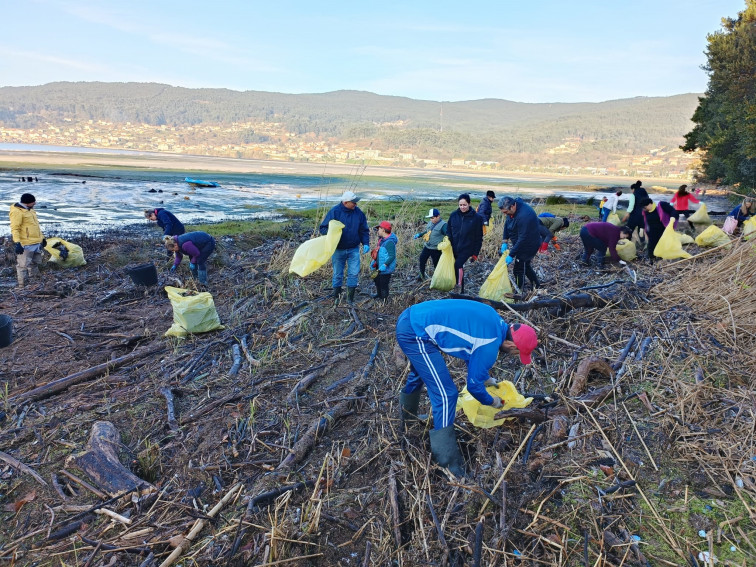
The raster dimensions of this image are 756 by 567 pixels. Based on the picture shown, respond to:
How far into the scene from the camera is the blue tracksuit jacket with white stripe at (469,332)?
288 cm

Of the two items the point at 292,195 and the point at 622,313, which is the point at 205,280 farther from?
the point at 292,195

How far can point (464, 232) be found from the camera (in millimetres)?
6355

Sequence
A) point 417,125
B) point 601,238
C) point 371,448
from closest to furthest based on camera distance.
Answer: point 371,448 < point 601,238 < point 417,125

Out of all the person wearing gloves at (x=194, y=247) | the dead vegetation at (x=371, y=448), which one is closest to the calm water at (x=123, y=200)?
the person wearing gloves at (x=194, y=247)

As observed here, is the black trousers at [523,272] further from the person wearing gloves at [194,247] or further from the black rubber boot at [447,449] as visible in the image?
the person wearing gloves at [194,247]

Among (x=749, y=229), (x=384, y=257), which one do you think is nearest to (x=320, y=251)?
(x=384, y=257)

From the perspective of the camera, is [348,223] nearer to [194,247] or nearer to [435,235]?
[435,235]

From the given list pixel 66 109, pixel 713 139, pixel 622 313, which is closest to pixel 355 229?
pixel 622 313

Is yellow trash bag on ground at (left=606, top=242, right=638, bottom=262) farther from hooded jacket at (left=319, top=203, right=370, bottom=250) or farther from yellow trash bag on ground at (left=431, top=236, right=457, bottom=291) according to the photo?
hooded jacket at (left=319, top=203, right=370, bottom=250)

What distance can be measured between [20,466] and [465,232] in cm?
524

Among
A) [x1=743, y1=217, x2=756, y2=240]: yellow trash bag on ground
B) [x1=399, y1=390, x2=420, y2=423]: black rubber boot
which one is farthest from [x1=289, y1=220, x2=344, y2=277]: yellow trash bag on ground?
[x1=743, y1=217, x2=756, y2=240]: yellow trash bag on ground

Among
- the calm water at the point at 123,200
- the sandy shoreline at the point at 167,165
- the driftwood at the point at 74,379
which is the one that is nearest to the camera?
the driftwood at the point at 74,379

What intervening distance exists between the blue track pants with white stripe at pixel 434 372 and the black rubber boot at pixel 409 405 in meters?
0.46

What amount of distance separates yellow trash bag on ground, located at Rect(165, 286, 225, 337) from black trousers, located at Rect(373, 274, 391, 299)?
221 centimetres
